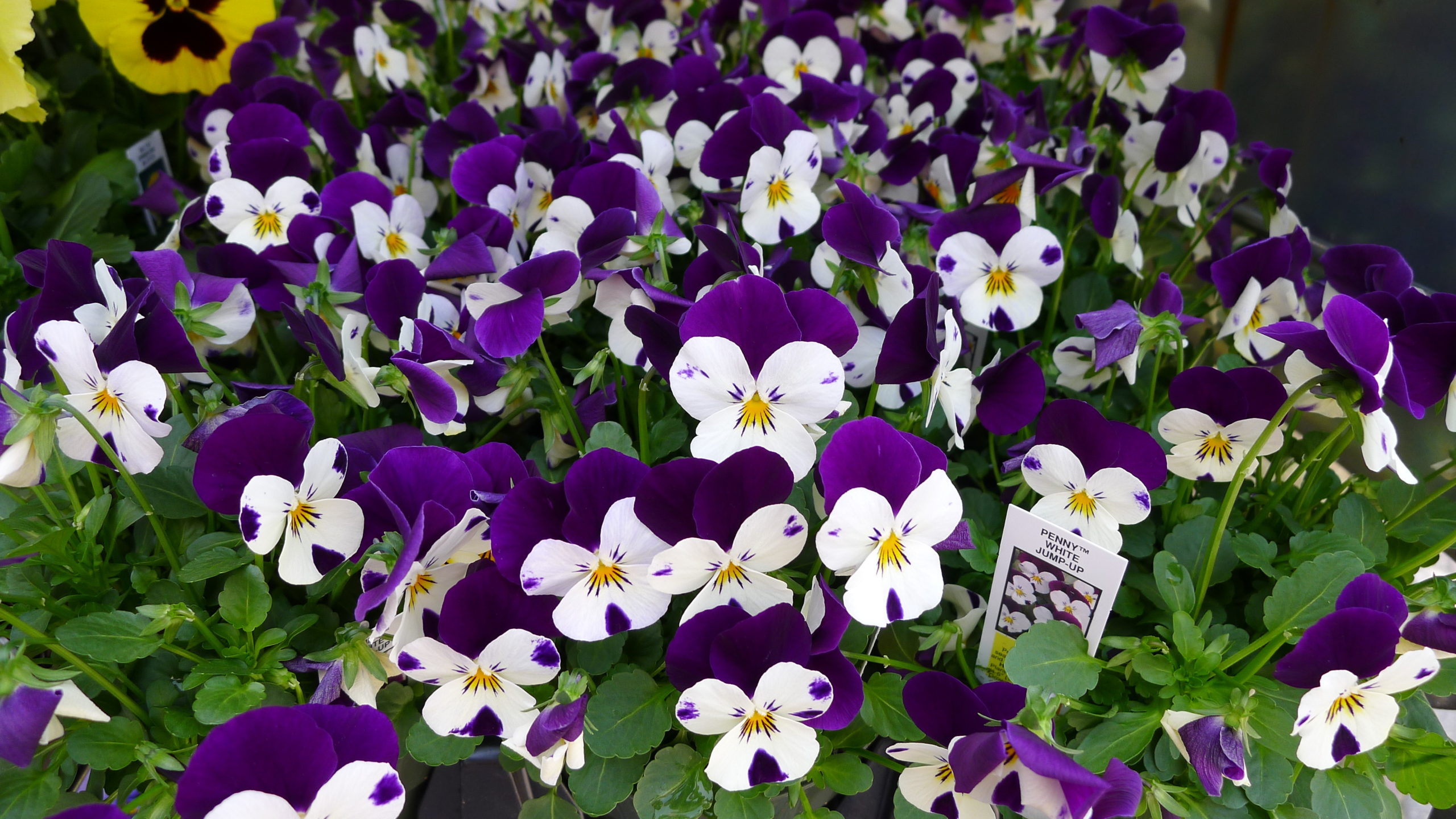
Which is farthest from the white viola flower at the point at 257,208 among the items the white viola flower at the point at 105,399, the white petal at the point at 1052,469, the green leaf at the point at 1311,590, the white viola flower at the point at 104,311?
the green leaf at the point at 1311,590

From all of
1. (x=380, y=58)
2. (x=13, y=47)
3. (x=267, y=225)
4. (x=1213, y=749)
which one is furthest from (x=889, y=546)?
(x=380, y=58)

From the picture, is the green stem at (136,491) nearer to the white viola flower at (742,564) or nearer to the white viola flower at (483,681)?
the white viola flower at (483,681)

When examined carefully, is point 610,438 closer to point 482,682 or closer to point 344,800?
point 482,682

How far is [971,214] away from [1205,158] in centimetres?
48

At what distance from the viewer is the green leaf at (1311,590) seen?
85cm

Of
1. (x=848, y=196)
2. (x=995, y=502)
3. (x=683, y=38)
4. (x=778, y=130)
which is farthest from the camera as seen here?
(x=683, y=38)

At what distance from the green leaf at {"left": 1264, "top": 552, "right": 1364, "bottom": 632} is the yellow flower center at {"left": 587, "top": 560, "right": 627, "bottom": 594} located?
548 mm

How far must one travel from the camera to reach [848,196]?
38.5 inches

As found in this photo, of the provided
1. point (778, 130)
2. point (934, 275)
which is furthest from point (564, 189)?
point (934, 275)

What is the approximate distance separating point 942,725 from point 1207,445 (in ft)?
1.30

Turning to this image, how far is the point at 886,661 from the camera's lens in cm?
88

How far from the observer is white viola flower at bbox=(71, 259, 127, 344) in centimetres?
89

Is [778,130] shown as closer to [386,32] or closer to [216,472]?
[216,472]

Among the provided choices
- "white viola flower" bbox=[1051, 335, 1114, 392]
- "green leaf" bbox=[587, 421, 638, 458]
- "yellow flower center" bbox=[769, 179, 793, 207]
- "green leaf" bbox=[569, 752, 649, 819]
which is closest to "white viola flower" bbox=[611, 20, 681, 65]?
"yellow flower center" bbox=[769, 179, 793, 207]
